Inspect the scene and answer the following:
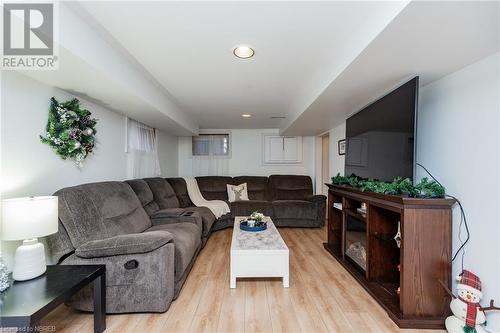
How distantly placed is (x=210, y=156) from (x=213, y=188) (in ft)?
3.20

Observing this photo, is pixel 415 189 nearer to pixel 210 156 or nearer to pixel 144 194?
pixel 144 194

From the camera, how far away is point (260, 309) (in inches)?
71.6

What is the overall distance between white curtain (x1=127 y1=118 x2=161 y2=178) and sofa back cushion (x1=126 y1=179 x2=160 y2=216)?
335 millimetres

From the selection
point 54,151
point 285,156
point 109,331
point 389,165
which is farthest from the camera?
point 285,156

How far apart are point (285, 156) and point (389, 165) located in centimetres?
346

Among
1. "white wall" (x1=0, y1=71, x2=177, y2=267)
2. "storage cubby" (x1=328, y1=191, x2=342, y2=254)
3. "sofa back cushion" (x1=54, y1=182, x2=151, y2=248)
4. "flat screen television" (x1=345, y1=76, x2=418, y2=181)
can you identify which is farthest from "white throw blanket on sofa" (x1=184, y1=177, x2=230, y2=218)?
"flat screen television" (x1=345, y1=76, x2=418, y2=181)

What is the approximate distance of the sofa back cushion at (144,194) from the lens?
2.94 m

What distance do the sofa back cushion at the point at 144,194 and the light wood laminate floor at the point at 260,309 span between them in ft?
3.53

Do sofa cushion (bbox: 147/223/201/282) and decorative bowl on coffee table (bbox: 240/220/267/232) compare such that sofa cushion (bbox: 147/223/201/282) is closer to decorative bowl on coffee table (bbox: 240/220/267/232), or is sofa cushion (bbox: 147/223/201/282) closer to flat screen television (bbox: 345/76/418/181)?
decorative bowl on coffee table (bbox: 240/220/267/232)

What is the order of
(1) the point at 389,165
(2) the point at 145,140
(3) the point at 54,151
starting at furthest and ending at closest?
(2) the point at 145,140
(1) the point at 389,165
(3) the point at 54,151

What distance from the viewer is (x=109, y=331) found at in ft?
5.16

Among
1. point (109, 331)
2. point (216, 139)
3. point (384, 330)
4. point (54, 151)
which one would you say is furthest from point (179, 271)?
point (216, 139)

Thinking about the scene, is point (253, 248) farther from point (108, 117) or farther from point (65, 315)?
point (108, 117)

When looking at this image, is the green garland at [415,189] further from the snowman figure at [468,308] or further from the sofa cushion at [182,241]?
the sofa cushion at [182,241]
